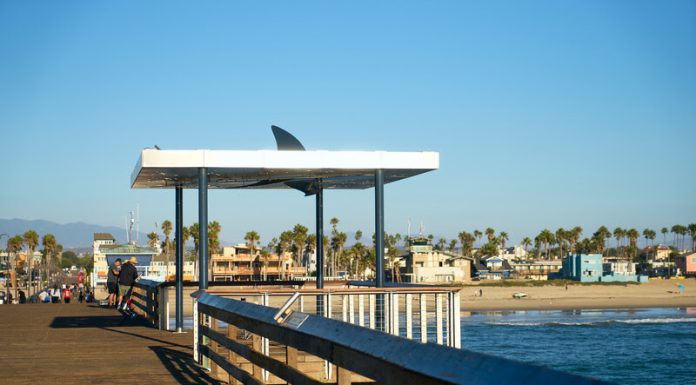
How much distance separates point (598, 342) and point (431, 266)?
68271 millimetres

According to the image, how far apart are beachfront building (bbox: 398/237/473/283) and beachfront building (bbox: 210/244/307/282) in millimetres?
13112

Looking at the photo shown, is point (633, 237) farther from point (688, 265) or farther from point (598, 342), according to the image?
point (598, 342)

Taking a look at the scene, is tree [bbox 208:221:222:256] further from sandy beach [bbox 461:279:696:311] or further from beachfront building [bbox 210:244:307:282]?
sandy beach [bbox 461:279:696:311]

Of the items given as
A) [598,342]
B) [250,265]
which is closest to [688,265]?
[250,265]

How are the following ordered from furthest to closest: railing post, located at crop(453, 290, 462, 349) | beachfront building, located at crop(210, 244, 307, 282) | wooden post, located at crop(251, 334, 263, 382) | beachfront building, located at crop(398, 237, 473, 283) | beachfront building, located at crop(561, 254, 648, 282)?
beachfront building, located at crop(561, 254, 648, 282) → beachfront building, located at crop(210, 244, 307, 282) → beachfront building, located at crop(398, 237, 473, 283) → railing post, located at crop(453, 290, 462, 349) → wooden post, located at crop(251, 334, 263, 382)

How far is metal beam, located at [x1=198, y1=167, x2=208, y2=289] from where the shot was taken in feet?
46.5

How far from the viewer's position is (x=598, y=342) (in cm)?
4672

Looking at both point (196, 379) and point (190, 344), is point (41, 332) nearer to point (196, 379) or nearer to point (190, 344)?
point (190, 344)

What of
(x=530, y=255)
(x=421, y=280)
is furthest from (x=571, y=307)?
(x=530, y=255)

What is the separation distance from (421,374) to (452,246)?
188 meters

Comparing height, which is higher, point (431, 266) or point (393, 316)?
point (393, 316)

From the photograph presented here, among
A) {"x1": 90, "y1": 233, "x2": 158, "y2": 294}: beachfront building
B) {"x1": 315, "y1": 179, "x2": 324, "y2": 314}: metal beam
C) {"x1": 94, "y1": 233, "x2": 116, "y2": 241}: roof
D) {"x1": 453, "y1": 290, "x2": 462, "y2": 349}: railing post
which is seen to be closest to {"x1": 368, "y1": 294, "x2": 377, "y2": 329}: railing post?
{"x1": 453, "y1": 290, "x2": 462, "y2": 349}: railing post

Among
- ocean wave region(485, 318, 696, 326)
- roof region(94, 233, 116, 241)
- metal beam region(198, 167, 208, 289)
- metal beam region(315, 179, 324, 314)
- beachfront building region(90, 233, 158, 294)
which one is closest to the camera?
metal beam region(198, 167, 208, 289)

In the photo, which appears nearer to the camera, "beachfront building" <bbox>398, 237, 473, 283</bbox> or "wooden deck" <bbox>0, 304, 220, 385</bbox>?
"wooden deck" <bbox>0, 304, 220, 385</bbox>
